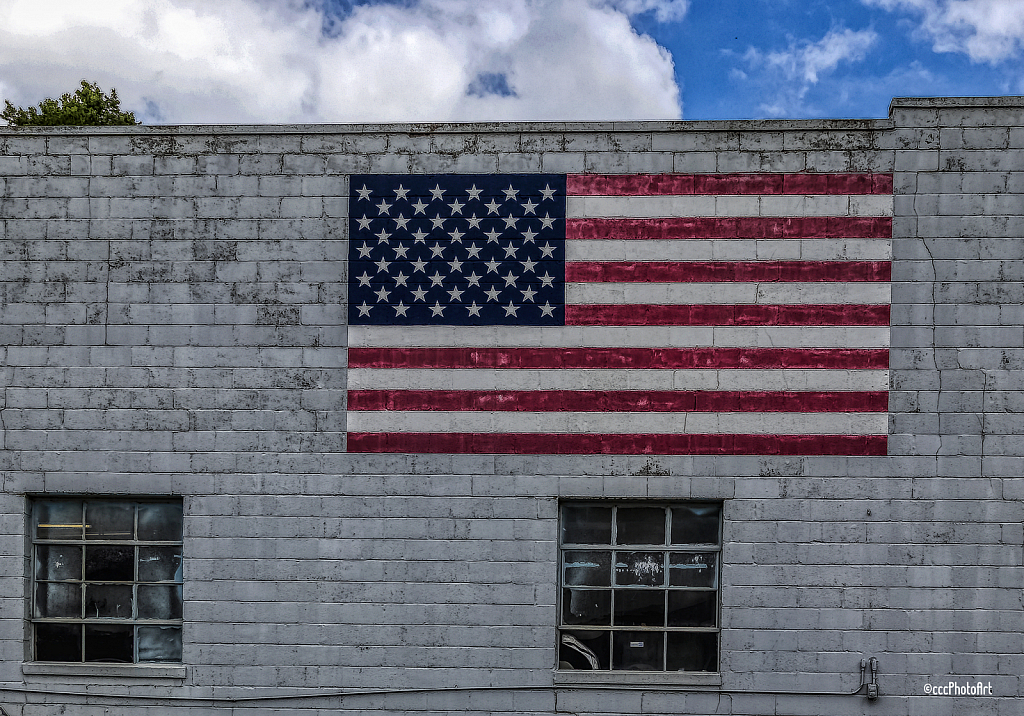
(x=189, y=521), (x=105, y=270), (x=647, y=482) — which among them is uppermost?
(x=105, y=270)

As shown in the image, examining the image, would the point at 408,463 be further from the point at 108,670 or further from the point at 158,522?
the point at 108,670

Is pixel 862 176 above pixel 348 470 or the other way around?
above

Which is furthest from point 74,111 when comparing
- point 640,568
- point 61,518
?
point 640,568

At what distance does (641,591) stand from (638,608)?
6.6 inches

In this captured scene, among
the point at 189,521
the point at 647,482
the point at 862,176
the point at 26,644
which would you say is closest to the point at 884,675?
the point at 647,482

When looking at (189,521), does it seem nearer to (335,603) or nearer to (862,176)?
(335,603)

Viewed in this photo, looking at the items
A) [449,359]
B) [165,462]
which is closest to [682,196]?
[449,359]

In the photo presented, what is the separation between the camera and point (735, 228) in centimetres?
617

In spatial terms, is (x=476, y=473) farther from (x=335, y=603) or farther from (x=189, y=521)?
(x=189, y=521)

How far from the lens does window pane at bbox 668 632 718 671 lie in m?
6.25

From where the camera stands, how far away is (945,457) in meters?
6.04

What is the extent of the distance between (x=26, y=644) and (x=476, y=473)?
15.6 ft

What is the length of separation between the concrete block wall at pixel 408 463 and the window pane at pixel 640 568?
617mm

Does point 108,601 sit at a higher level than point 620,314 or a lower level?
lower
